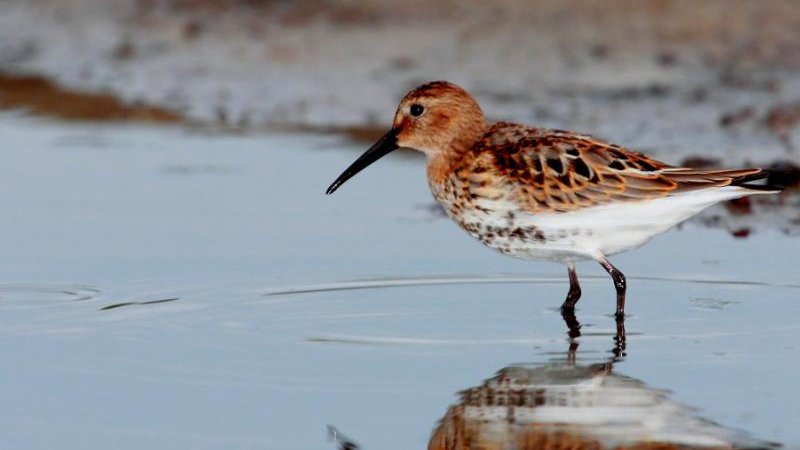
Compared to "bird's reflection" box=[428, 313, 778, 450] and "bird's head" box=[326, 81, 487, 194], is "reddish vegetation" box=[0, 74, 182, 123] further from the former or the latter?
"bird's reflection" box=[428, 313, 778, 450]

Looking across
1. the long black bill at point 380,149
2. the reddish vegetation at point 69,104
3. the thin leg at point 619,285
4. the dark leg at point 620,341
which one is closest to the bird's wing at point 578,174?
the thin leg at point 619,285

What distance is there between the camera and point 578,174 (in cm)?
812

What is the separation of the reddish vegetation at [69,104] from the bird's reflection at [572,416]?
7.90 m

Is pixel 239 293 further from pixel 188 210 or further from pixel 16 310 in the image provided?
pixel 188 210

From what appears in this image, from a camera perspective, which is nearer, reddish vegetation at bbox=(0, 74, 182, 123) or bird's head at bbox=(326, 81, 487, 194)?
bird's head at bbox=(326, 81, 487, 194)

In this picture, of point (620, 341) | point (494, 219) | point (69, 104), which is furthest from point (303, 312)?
Result: point (69, 104)

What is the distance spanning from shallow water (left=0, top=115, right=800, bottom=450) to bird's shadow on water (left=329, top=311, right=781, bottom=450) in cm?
7

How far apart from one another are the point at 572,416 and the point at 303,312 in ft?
7.47

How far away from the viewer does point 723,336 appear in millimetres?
7637

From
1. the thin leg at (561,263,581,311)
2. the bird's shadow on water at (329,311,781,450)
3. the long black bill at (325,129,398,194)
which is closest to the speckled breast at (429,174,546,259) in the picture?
the thin leg at (561,263,581,311)

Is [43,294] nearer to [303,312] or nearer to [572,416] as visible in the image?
[303,312]

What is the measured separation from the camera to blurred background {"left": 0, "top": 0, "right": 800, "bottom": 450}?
21.2 ft

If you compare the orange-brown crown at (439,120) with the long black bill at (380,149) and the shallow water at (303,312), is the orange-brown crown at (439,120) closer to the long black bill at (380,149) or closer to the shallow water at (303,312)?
the long black bill at (380,149)

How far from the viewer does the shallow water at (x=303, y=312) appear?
642 centimetres
